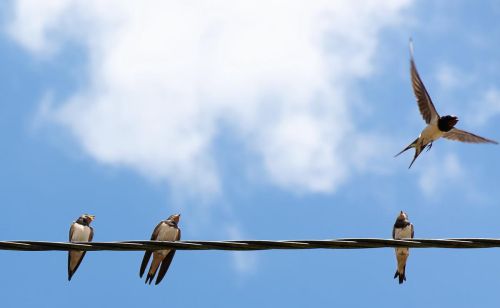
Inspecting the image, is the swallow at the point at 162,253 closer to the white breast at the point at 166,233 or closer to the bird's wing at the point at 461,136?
the white breast at the point at 166,233

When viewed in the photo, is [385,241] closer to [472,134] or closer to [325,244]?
[325,244]

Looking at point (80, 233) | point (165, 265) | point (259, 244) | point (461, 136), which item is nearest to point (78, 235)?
point (80, 233)

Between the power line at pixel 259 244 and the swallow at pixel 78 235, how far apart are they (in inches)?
266

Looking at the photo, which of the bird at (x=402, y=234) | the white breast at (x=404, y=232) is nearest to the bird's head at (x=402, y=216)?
the bird at (x=402, y=234)

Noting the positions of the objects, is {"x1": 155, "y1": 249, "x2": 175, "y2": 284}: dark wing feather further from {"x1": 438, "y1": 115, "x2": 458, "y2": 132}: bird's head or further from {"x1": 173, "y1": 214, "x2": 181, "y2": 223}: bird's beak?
{"x1": 438, "y1": 115, "x2": 458, "y2": 132}: bird's head

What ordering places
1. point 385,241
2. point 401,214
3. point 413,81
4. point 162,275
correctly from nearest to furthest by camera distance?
point 385,241 → point 162,275 → point 413,81 → point 401,214

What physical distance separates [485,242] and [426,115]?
6908mm

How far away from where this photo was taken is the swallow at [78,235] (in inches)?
447

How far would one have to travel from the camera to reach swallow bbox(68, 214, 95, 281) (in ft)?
37.2

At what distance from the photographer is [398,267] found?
1128 cm

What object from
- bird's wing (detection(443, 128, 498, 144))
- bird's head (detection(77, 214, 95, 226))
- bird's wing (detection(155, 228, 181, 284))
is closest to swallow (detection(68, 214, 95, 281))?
bird's head (detection(77, 214, 95, 226))

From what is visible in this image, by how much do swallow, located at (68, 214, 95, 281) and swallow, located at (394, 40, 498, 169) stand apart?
366cm

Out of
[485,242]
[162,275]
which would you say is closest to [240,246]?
[485,242]

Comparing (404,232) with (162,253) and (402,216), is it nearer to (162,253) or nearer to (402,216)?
(402,216)
